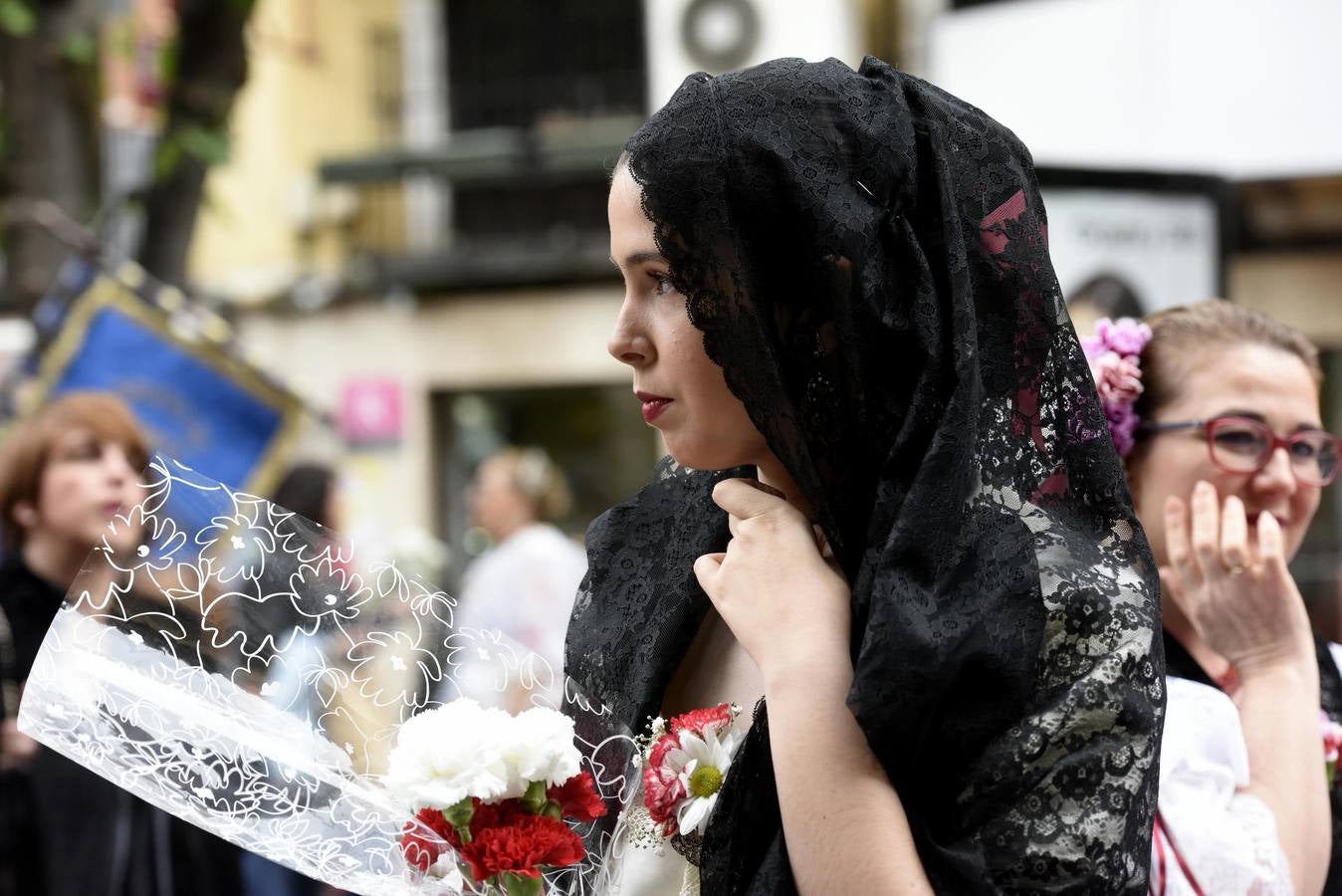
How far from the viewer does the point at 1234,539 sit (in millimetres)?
2219

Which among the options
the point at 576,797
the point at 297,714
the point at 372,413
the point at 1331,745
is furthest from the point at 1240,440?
the point at 372,413

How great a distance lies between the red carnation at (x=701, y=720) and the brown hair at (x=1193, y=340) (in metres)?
0.96

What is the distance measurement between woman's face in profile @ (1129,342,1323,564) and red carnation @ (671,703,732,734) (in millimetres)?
869

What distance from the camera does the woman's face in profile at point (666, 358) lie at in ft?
5.60

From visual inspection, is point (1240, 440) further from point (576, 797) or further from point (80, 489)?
point (80, 489)

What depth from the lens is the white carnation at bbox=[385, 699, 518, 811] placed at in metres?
1.63

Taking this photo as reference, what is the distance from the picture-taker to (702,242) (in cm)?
163

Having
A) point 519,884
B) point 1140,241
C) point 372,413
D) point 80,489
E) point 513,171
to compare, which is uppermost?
point 519,884

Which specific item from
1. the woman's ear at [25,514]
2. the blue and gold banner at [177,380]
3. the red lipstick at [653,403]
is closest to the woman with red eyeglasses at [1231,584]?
the red lipstick at [653,403]

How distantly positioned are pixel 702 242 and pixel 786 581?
356 mm

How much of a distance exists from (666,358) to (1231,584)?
96 cm

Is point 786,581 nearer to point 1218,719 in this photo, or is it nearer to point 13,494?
point 1218,719

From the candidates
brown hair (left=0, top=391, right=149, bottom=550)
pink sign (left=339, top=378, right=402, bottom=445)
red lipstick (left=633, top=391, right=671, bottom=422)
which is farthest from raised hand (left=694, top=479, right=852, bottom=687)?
pink sign (left=339, top=378, right=402, bottom=445)

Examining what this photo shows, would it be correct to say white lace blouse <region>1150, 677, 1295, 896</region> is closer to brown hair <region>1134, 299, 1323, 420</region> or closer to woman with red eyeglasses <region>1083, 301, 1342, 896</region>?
woman with red eyeglasses <region>1083, 301, 1342, 896</region>
